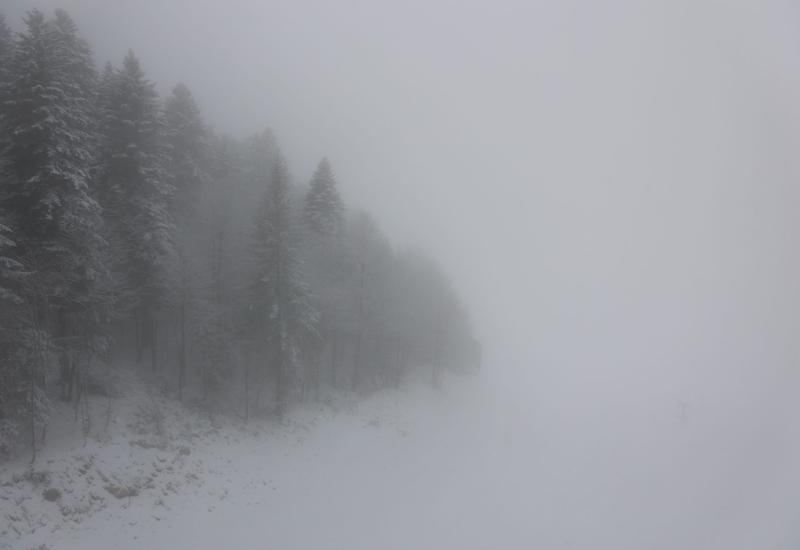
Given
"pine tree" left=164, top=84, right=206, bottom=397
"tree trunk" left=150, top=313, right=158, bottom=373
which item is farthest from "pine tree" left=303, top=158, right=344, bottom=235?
"tree trunk" left=150, top=313, right=158, bottom=373

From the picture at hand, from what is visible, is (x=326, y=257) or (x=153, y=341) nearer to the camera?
(x=153, y=341)

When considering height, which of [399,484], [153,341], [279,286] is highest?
[279,286]

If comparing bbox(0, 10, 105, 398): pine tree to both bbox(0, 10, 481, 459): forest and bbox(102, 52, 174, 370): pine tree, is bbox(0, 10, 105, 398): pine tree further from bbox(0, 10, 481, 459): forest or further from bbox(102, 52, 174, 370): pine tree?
bbox(102, 52, 174, 370): pine tree

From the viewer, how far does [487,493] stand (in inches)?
1298

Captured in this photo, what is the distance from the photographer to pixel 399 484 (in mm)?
30562

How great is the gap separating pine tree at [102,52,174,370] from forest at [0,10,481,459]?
11 centimetres

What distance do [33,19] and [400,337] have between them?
123 feet

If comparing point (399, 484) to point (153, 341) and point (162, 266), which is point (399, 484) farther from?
point (162, 266)

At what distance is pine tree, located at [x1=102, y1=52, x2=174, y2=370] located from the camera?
25891 millimetres

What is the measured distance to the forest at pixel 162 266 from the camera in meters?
19.4

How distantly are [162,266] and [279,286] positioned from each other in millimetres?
7880

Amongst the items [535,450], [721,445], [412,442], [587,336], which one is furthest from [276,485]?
[587,336]

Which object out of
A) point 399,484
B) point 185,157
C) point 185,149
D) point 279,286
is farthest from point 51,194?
point 399,484

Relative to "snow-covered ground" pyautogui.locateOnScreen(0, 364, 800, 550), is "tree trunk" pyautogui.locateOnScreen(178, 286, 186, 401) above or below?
above
